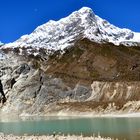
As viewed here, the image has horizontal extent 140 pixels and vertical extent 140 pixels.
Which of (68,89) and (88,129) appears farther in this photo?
(68,89)

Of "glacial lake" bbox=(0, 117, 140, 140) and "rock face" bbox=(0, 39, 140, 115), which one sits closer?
"glacial lake" bbox=(0, 117, 140, 140)

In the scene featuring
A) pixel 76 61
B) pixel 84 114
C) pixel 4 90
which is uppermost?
pixel 76 61

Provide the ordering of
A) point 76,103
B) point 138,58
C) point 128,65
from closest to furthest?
1. point 76,103
2. point 128,65
3. point 138,58

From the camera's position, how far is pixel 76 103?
135 metres

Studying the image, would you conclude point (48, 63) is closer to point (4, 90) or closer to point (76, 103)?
point (4, 90)

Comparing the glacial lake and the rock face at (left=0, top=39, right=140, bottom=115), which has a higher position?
the rock face at (left=0, top=39, right=140, bottom=115)

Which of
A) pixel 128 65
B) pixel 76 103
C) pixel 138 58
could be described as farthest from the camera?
pixel 138 58

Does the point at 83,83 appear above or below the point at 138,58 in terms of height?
below

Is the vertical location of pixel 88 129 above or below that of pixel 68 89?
below

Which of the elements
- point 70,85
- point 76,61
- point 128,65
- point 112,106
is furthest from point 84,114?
point 76,61

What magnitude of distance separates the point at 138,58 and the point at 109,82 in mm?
44356

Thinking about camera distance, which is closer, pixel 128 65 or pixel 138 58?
pixel 128 65

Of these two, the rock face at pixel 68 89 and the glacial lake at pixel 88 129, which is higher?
the rock face at pixel 68 89

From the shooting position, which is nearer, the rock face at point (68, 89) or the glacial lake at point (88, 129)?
the glacial lake at point (88, 129)
